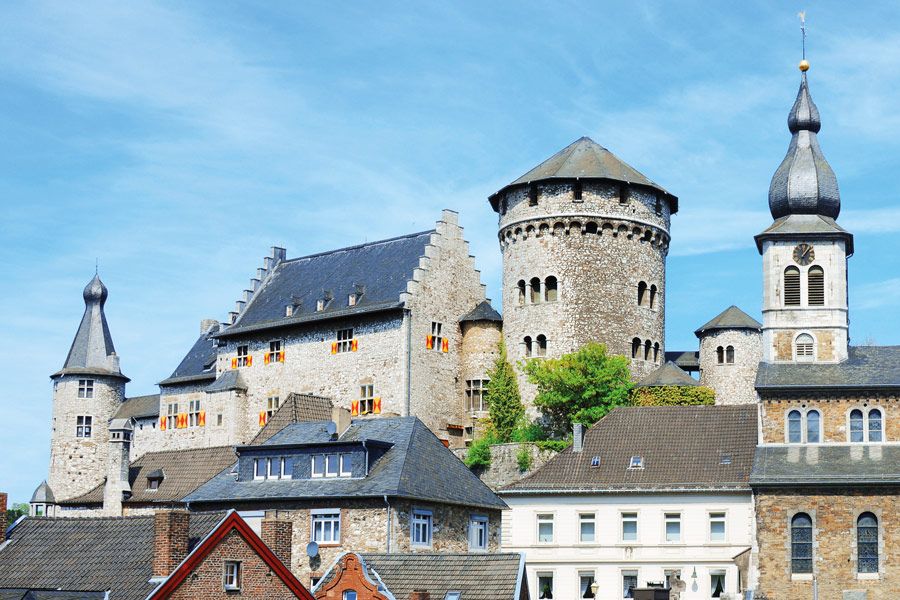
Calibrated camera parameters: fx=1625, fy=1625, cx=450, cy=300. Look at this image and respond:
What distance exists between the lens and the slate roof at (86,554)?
35.8 m

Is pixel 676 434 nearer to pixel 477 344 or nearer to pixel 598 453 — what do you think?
pixel 598 453

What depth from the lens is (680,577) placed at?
55.1 meters

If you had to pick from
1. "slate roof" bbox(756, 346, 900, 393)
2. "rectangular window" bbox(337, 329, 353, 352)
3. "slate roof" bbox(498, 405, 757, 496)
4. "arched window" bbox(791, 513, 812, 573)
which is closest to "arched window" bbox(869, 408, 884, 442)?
"slate roof" bbox(756, 346, 900, 393)

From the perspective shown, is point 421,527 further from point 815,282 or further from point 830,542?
point 815,282

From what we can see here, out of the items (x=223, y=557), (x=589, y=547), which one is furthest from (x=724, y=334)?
(x=223, y=557)

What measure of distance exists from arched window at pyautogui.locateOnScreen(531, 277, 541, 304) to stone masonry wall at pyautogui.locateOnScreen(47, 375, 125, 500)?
1241 inches

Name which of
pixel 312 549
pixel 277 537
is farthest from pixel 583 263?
pixel 277 537

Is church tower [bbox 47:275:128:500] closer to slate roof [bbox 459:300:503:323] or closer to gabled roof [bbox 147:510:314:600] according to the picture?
slate roof [bbox 459:300:503:323]

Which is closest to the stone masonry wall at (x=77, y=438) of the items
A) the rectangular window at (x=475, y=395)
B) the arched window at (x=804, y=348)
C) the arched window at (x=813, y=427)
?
the rectangular window at (x=475, y=395)

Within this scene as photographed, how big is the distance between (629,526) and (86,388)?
1907 inches

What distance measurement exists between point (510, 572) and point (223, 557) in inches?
276

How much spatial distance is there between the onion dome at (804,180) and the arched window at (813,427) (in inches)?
346

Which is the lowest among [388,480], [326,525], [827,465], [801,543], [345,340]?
[801,543]

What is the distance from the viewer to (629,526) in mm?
56094
